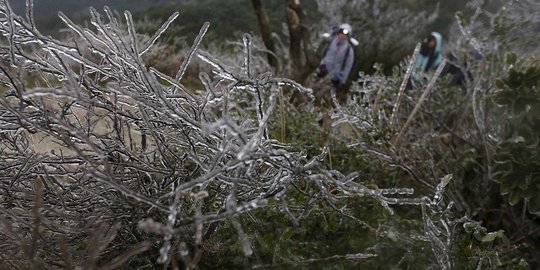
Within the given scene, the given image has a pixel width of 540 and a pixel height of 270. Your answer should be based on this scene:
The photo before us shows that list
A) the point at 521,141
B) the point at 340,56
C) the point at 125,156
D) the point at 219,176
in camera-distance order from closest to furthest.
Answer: the point at 219,176 < the point at 125,156 < the point at 521,141 < the point at 340,56

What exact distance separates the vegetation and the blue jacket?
3242mm

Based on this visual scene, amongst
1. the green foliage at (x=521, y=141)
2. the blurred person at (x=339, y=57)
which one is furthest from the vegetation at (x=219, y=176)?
the blurred person at (x=339, y=57)

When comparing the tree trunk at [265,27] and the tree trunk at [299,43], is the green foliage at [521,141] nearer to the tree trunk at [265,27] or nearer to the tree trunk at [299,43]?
the tree trunk at [265,27]

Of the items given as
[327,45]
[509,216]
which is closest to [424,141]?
[509,216]

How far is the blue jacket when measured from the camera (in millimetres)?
6082

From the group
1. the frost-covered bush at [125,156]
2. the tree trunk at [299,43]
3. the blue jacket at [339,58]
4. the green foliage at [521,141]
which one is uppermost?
the frost-covered bush at [125,156]

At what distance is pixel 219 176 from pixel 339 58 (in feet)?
17.2

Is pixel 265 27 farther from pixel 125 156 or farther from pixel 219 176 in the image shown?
pixel 219 176

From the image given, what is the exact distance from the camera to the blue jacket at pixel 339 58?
608 centimetres

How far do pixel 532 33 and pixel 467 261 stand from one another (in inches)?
73.2

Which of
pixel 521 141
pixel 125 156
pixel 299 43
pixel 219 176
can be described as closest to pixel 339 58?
pixel 299 43

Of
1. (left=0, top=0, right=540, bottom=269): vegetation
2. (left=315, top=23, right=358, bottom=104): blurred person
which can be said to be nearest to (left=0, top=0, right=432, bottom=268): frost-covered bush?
(left=0, top=0, right=540, bottom=269): vegetation

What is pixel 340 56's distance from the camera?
20.3 feet

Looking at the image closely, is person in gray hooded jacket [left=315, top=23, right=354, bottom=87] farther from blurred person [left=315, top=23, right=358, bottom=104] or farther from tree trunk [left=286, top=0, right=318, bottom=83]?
tree trunk [left=286, top=0, right=318, bottom=83]
